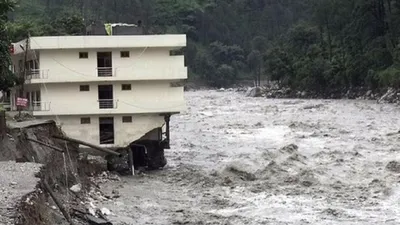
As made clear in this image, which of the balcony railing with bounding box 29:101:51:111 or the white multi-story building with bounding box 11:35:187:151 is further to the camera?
the balcony railing with bounding box 29:101:51:111

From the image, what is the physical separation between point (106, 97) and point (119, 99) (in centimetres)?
71

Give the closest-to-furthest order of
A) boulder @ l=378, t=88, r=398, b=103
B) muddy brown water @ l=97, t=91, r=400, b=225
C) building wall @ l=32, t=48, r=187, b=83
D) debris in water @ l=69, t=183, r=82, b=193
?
muddy brown water @ l=97, t=91, r=400, b=225 < debris in water @ l=69, t=183, r=82, b=193 < building wall @ l=32, t=48, r=187, b=83 < boulder @ l=378, t=88, r=398, b=103

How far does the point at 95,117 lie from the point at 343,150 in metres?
12.7

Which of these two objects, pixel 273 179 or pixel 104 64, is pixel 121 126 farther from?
pixel 273 179

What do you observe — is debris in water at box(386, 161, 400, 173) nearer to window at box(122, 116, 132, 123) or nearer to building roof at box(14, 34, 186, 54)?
building roof at box(14, 34, 186, 54)

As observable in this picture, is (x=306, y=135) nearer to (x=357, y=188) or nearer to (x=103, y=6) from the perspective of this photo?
(x=357, y=188)

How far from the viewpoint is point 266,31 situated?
169 metres

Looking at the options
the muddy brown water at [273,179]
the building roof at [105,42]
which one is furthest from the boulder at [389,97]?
the building roof at [105,42]

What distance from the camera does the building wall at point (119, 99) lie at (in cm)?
3128

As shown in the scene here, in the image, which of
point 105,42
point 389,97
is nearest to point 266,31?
point 389,97

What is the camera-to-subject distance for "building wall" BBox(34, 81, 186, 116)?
31.3 meters

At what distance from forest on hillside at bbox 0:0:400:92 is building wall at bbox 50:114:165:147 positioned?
25.1ft

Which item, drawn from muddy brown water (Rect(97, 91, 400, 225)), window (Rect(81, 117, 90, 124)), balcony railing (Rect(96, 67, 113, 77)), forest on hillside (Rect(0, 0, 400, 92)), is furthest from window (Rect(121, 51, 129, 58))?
forest on hillside (Rect(0, 0, 400, 92))

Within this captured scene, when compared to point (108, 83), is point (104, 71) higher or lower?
higher
